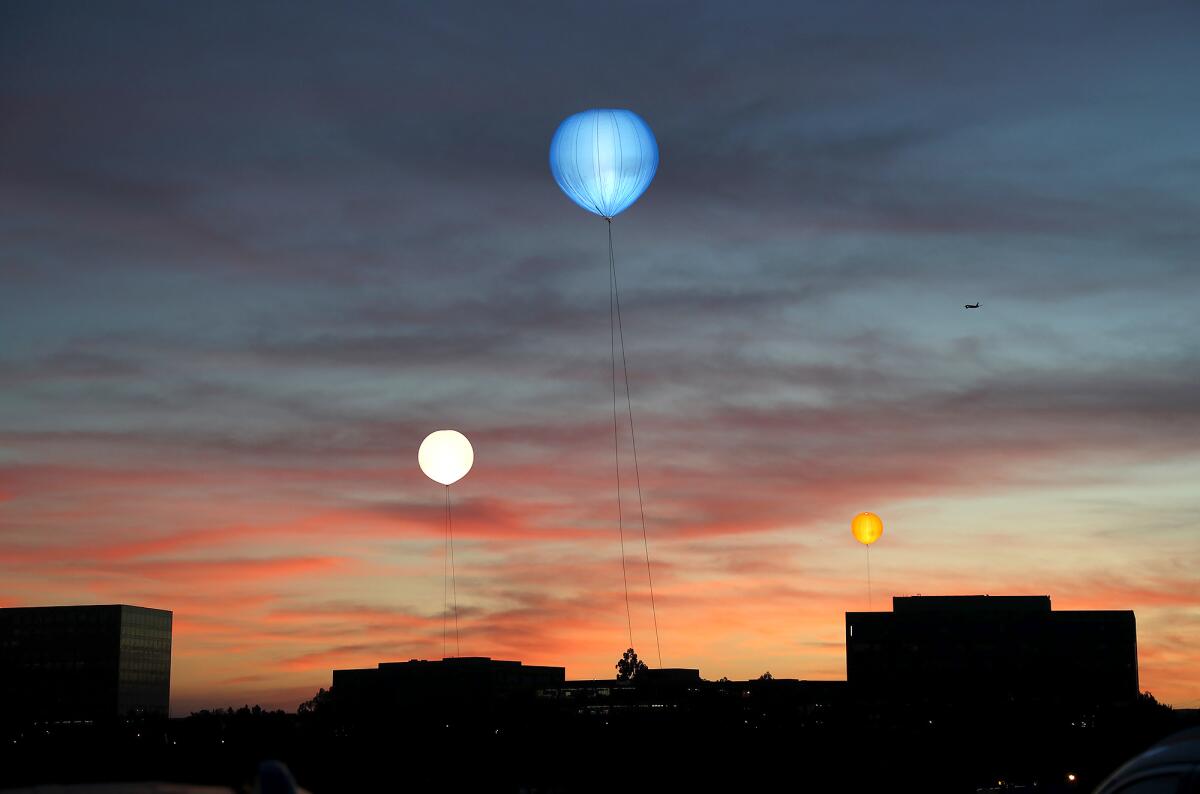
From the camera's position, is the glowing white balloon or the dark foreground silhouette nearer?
the glowing white balloon

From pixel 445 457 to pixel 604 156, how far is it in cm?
1428

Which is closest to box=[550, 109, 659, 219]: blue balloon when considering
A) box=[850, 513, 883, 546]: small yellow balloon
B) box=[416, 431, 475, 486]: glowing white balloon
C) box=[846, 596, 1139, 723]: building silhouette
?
box=[416, 431, 475, 486]: glowing white balloon

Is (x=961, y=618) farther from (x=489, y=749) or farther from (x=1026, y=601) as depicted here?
(x=489, y=749)

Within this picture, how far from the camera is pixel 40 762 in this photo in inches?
5094

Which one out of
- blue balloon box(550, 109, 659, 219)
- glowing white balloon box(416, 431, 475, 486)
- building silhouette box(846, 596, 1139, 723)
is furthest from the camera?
building silhouette box(846, 596, 1139, 723)

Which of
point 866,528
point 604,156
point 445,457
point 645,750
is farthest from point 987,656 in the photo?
point 604,156

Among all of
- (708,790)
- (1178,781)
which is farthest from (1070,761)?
(1178,781)

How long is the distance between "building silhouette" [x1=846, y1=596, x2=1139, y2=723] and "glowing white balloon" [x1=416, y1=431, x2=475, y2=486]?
15229cm

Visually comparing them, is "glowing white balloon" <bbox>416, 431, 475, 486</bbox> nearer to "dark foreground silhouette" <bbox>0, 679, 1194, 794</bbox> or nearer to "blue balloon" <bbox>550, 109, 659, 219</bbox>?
"blue balloon" <bbox>550, 109, 659, 219</bbox>

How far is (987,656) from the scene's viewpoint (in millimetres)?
195125

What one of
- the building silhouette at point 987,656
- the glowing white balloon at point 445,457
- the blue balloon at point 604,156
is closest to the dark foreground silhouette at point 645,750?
the building silhouette at point 987,656

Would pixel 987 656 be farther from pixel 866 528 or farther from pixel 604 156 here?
pixel 604 156

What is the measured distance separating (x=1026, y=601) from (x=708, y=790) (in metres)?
120

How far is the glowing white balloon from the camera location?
48469mm
